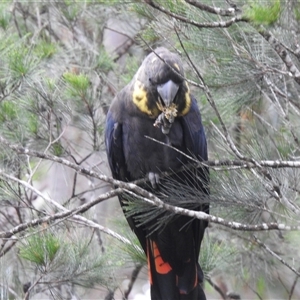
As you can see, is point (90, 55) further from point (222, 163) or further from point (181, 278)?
point (222, 163)

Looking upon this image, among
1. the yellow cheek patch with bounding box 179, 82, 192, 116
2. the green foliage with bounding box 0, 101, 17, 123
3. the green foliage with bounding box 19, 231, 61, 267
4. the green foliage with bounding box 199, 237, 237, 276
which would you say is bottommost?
the green foliage with bounding box 199, 237, 237, 276

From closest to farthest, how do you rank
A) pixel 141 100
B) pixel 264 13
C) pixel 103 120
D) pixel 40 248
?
pixel 264 13 → pixel 40 248 → pixel 141 100 → pixel 103 120

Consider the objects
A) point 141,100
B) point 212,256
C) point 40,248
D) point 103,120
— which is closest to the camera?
point 40,248

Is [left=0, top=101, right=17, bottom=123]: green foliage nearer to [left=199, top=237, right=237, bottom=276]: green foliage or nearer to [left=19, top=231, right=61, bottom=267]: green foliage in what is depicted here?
[left=19, top=231, right=61, bottom=267]: green foliage

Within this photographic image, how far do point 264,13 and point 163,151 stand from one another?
815 mm

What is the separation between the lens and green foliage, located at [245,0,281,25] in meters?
2.14

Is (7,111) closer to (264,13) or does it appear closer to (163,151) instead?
(163,151)

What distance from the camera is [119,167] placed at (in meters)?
2.95

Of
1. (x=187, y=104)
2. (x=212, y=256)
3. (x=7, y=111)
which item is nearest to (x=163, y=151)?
(x=187, y=104)

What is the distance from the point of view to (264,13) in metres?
2.15

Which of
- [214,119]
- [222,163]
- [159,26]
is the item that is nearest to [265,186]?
[222,163]

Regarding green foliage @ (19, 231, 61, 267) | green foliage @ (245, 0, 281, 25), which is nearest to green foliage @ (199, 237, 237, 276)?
green foliage @ (19, 231, 61, 267)

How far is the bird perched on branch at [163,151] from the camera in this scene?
2.63 m

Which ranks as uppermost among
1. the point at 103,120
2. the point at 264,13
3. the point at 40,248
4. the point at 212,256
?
the point at 264,13
